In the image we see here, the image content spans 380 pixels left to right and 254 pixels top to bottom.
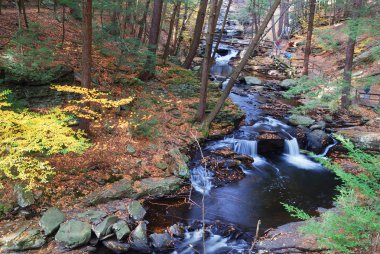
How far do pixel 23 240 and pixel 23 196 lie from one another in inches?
54.0

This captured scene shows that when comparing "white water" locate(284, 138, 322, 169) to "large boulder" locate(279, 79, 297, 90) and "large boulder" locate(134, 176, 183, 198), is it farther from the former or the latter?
"large boulder" locate(279, 79, 297, 90)

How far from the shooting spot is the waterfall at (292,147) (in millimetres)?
13961

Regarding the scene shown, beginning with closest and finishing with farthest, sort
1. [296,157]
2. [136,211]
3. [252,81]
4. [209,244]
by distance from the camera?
[209,244], [136,211], [296,157], [252,81]

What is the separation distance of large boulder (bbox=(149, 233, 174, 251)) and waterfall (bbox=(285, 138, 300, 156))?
8460 millimetres

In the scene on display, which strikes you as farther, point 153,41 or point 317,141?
point 153,41

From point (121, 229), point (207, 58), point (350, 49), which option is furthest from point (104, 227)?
point (350, 49)

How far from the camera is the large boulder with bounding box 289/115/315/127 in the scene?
52.3 ft

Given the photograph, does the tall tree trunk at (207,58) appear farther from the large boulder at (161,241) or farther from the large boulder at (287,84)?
the large boulder at (287,84)

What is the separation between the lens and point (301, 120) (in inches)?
638

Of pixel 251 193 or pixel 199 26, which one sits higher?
pixel 199 26

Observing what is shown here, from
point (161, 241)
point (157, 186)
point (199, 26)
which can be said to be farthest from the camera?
point (199, 26)

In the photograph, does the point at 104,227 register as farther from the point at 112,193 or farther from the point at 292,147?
the point at 292,147

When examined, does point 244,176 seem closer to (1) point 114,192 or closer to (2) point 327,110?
(1) point 114,192

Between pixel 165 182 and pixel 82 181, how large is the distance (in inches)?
105
